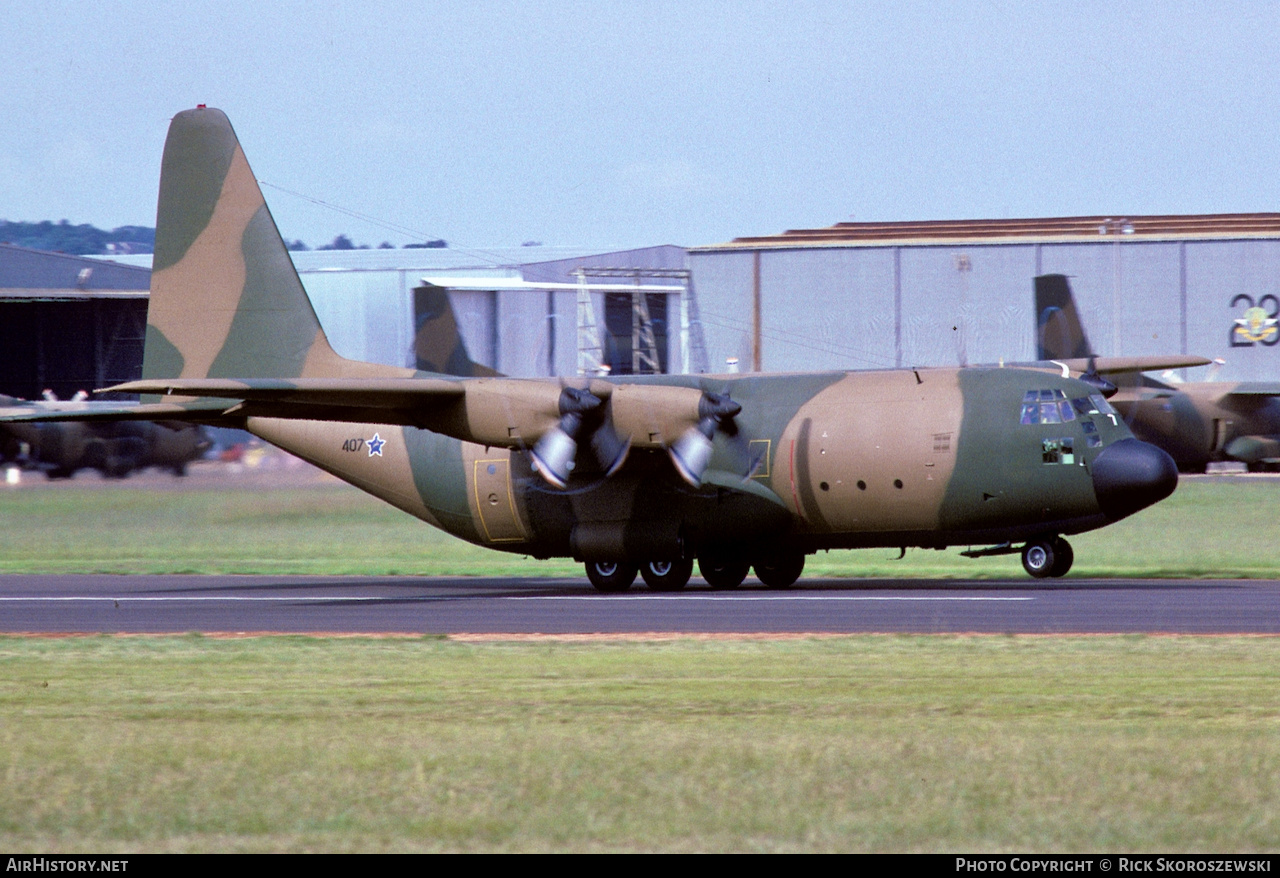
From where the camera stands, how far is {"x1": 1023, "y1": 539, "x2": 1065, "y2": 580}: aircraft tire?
24812 millimetres

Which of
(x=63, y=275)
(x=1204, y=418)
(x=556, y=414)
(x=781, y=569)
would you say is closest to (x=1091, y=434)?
(x=781, y=569)

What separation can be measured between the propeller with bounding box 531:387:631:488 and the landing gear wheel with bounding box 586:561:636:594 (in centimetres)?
213

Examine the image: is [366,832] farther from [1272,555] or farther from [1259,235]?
[1259,235]

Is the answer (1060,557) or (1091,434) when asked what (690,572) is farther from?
(1091,434)

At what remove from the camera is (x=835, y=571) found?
98.9 ft

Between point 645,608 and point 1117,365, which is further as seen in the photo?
point 1117,365

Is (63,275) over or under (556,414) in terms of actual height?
over

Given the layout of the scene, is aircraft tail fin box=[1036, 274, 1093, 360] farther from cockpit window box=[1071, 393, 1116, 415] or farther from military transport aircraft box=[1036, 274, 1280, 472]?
cockpit window box=[1071, 393, 1116, 415]

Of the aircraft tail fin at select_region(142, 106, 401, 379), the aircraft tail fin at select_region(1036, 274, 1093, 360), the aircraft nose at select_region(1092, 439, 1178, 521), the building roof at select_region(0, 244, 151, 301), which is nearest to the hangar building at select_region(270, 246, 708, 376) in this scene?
the building roof at select_region(0, 244, 151, 301)

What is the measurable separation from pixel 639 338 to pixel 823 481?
1371 inches

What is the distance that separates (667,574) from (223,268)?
32.6ft

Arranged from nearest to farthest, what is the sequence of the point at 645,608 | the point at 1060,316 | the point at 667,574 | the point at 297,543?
1. the point at 645,608
2. the point at 667,574
3. the point at 297,543
4. the point at 1060,316

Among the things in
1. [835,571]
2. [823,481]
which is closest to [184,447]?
[835,571]

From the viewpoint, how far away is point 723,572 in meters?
26.0
